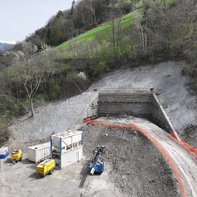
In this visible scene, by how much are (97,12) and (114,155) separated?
46629 mm

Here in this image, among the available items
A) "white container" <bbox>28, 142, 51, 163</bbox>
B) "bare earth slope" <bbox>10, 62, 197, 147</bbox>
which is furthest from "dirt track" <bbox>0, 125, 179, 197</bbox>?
"bare earth slope" <bbox>10, 62, 197, 147</bbox>

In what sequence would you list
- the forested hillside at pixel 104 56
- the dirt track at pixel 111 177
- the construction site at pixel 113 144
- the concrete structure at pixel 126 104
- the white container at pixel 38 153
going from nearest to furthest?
the dirt track at pixel 111 177 → the construction site at pixel 113 144 → the white container at pixel 38 153 → the concrete structure at pixel 126 104 → the forested hillside at pixel 104 56

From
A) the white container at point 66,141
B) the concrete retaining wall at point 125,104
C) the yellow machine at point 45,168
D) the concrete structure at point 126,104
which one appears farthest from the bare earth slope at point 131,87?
the yellow machine at point 45,168

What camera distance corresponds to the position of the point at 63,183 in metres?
18.5

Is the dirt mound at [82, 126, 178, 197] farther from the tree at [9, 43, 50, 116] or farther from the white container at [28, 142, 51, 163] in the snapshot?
the tree at [9, 43, 50, 116]

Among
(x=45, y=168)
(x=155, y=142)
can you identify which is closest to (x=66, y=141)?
(x=45, y=168)

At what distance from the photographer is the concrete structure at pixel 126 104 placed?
29.5m

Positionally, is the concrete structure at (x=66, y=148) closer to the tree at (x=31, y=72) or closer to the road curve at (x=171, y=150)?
the road curve at (x=171, y=150)

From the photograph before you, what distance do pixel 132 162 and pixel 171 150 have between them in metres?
2.93

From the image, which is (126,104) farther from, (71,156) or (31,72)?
(31,72)

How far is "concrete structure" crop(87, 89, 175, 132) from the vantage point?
29.5m

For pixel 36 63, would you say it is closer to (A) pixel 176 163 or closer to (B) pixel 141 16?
(B) pixel 141 16

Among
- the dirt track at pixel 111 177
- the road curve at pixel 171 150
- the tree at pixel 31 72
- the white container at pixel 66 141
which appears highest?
the tree at pixel 31 72

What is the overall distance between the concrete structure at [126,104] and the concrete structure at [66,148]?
25.7 feet
